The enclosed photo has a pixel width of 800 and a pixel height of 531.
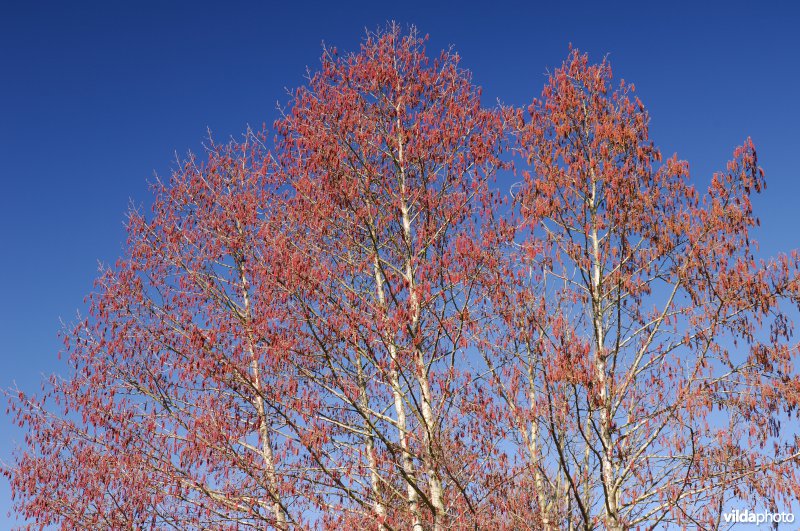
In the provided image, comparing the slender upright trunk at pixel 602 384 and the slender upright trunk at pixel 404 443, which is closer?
the slender upright trunk at pixel 602 384

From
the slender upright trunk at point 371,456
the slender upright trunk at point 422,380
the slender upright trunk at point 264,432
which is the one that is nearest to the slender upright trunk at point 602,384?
the slender upright trunk at point 422,380

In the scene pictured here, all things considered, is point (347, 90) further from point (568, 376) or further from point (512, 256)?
point (568, 376)

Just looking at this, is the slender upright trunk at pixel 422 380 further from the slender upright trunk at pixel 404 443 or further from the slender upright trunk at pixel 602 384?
the slender upright trunk at pixel 602 384

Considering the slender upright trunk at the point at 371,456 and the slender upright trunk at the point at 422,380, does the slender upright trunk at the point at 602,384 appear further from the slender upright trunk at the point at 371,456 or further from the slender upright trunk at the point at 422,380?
the slender upright trunk at the point at 371,456

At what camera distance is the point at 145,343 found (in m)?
13.0

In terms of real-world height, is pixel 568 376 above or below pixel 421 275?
below

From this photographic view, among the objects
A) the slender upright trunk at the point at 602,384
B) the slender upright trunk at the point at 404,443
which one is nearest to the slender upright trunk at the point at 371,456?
the slender upright trunk at the point at 404,443

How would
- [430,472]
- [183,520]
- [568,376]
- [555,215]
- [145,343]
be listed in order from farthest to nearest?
1. [145,343]
2. [183,520]
3. [555,215]
4. [430,472]
5. [568,376]

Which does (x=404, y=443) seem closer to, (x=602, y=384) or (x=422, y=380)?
(x=422, y=380)

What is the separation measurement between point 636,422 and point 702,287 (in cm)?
188

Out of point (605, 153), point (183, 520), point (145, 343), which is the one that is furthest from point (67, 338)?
point (605, 153)

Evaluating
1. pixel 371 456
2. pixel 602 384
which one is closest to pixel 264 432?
pixel 371 456

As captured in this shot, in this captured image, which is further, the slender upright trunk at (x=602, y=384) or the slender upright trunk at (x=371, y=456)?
the slender upright trunk at (x=371, y=456)

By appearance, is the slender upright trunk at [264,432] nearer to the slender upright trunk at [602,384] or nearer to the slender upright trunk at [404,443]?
the slender upright trunk at [404,443]
